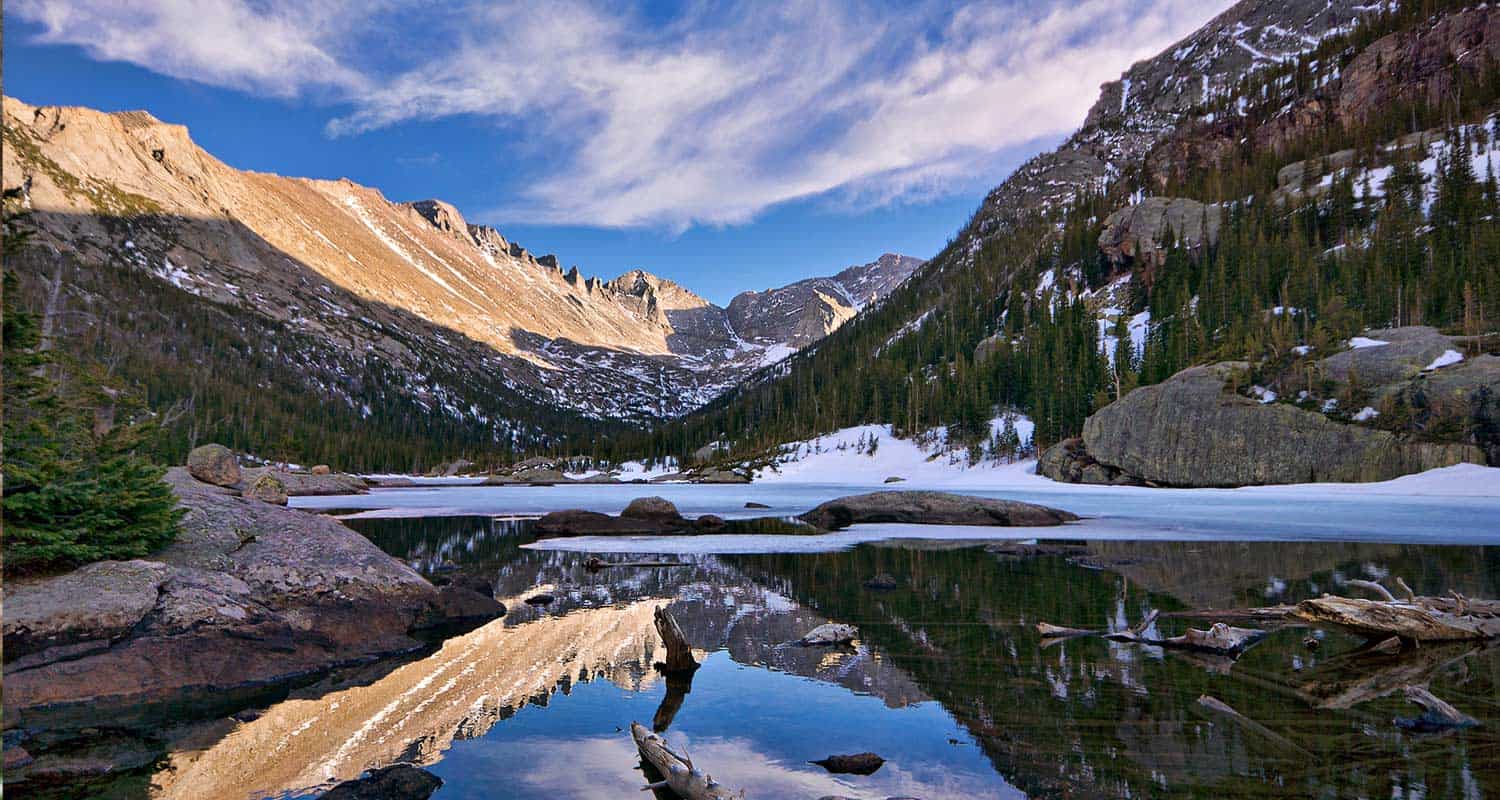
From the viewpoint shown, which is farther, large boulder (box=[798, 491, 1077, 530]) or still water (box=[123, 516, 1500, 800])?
large boulder (box=[798, 491, 1077, 530])

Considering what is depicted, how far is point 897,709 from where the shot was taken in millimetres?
9234

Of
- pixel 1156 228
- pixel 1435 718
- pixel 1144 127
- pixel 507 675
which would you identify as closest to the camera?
pixel 1435 718

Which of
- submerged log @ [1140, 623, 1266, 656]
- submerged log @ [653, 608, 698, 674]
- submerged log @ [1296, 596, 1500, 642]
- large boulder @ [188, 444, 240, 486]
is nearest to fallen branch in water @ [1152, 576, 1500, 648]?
submerged log @ [1296, 596, 1500, 642]

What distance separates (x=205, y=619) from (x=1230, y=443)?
62388mm

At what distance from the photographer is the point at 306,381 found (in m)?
195

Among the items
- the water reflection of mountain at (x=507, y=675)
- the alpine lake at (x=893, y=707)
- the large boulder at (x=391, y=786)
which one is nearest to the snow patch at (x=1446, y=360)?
the alpine lake at (x=893, y=707)

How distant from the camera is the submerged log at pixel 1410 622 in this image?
1150cm

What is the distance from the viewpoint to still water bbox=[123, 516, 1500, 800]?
704cm

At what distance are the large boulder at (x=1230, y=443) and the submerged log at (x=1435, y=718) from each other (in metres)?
49.5

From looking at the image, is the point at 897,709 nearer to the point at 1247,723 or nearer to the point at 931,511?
the point at 1247,723

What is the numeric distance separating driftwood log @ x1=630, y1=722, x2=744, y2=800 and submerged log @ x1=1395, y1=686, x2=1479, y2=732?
764 centimetres

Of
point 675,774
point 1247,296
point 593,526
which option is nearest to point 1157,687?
point 675,774

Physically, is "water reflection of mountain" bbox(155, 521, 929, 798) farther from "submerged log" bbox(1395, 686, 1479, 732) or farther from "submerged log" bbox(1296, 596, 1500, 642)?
"submerged log" bbox(1296, 596, 1500, 642)

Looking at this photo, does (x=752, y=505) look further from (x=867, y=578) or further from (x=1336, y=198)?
(x=1336, y=198)
